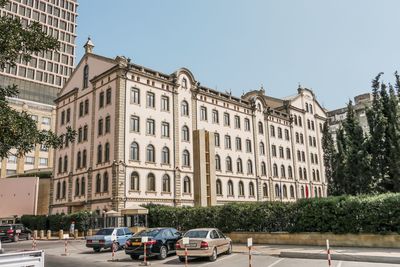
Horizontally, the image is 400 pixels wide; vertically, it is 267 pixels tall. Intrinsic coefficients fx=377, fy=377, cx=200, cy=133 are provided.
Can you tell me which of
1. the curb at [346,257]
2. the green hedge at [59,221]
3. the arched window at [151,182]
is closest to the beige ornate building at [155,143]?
the arched window at [151,182]

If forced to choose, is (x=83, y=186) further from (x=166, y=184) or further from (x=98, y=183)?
(x=166, y=184)

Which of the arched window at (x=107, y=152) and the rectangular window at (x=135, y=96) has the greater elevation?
the rectangular window at (x=135, y=96)

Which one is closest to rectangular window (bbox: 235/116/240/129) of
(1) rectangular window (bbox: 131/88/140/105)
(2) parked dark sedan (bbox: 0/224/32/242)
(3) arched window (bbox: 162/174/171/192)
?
(3) arched window (bbox: 162/174/171/192)

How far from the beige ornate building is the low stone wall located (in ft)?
40.3

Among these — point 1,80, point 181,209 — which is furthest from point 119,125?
point 1,80

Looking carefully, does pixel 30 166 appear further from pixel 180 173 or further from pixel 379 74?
pixel 379 74

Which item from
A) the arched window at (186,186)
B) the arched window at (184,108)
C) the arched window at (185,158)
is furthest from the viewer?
the arched window at (184,108)

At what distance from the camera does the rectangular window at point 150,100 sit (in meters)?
44.5

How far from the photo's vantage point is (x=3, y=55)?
37.8 ft

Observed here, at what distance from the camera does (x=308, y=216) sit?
23.1 meters

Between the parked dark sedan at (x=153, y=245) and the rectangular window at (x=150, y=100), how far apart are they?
2577cm

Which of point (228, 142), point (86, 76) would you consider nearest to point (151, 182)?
point (228, 142)

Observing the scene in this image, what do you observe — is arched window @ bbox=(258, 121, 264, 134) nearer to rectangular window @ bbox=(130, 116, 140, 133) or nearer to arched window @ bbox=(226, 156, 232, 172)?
arched window @ bbox=(226, 156, 232, 172)

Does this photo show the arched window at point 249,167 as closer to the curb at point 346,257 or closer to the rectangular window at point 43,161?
the curb at point 346,257
